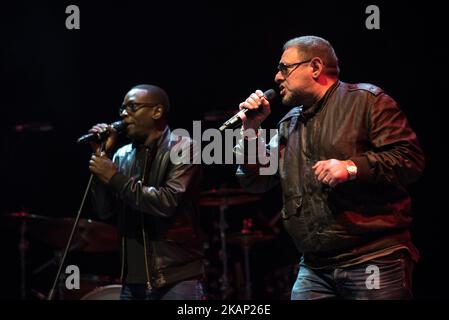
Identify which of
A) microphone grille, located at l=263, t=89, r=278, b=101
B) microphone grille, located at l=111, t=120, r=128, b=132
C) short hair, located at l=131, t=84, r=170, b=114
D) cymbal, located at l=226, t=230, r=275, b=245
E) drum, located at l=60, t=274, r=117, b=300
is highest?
short hair, located at l=131, t=84, r=170, b=114

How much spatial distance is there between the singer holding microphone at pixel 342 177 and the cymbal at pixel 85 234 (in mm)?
2283

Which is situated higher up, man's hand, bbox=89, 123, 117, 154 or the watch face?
man's hand, bbox=89, 123, 117, 154

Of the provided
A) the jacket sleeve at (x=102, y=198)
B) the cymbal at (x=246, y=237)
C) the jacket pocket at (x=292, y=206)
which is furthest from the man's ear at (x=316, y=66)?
the cymbal at (x=246, y=237)

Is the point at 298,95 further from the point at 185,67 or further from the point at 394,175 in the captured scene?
the point at 185,67

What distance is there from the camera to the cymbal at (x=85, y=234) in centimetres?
515

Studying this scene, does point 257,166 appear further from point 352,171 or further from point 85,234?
point 85,234

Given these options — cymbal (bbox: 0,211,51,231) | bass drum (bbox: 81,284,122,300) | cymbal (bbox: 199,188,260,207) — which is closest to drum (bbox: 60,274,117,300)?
bass drum (bbox: 81,284,122,300)

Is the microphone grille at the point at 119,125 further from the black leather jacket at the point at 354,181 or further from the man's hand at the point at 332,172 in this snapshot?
the man's hand at the point at 332,172

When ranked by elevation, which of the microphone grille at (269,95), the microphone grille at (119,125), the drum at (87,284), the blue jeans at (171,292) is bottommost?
the drum at (87,284)

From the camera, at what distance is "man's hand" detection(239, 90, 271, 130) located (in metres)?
3.08

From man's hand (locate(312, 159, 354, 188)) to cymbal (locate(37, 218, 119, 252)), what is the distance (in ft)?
9.31

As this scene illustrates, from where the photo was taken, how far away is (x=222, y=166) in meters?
6.80

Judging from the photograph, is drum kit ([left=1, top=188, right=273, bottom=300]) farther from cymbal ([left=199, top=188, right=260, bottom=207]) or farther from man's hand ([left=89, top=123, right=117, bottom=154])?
man's hand ([left=89, top=123, right=117, bottom=154])
